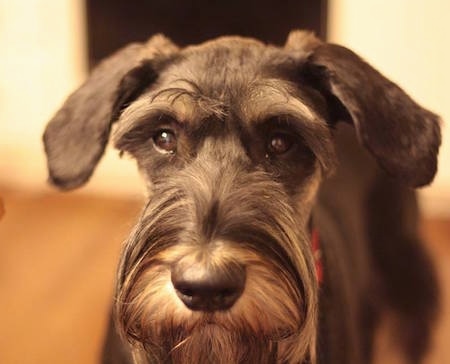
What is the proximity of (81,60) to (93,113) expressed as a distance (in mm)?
1877

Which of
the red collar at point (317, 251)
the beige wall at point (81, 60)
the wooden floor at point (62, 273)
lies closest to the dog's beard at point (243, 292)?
the red collar at point (317, 251)

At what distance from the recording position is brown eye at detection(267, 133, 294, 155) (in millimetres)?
1270

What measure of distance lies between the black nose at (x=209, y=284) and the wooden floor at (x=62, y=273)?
0.83m

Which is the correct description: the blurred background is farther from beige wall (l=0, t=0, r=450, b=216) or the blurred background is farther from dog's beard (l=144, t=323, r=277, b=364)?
dog's beard (l=144, t=323, r=277, b=364)

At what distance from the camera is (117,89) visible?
4.50 ft

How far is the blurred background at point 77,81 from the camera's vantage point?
2.49 meters

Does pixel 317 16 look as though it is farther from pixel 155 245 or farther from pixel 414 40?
pixel 155 245

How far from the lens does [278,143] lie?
4.19 ft

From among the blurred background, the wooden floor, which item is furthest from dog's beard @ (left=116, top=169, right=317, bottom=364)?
the blurred background

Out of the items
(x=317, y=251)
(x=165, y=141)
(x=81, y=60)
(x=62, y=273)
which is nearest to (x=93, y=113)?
(x=165, y=141)

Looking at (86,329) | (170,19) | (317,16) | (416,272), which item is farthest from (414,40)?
(86,329)

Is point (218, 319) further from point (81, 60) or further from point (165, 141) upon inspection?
point (81, 60)

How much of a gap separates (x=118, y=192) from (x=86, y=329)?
1099 millimetres

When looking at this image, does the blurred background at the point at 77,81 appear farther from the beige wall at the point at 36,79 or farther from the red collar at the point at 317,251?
the red collar at the point at 317,251
